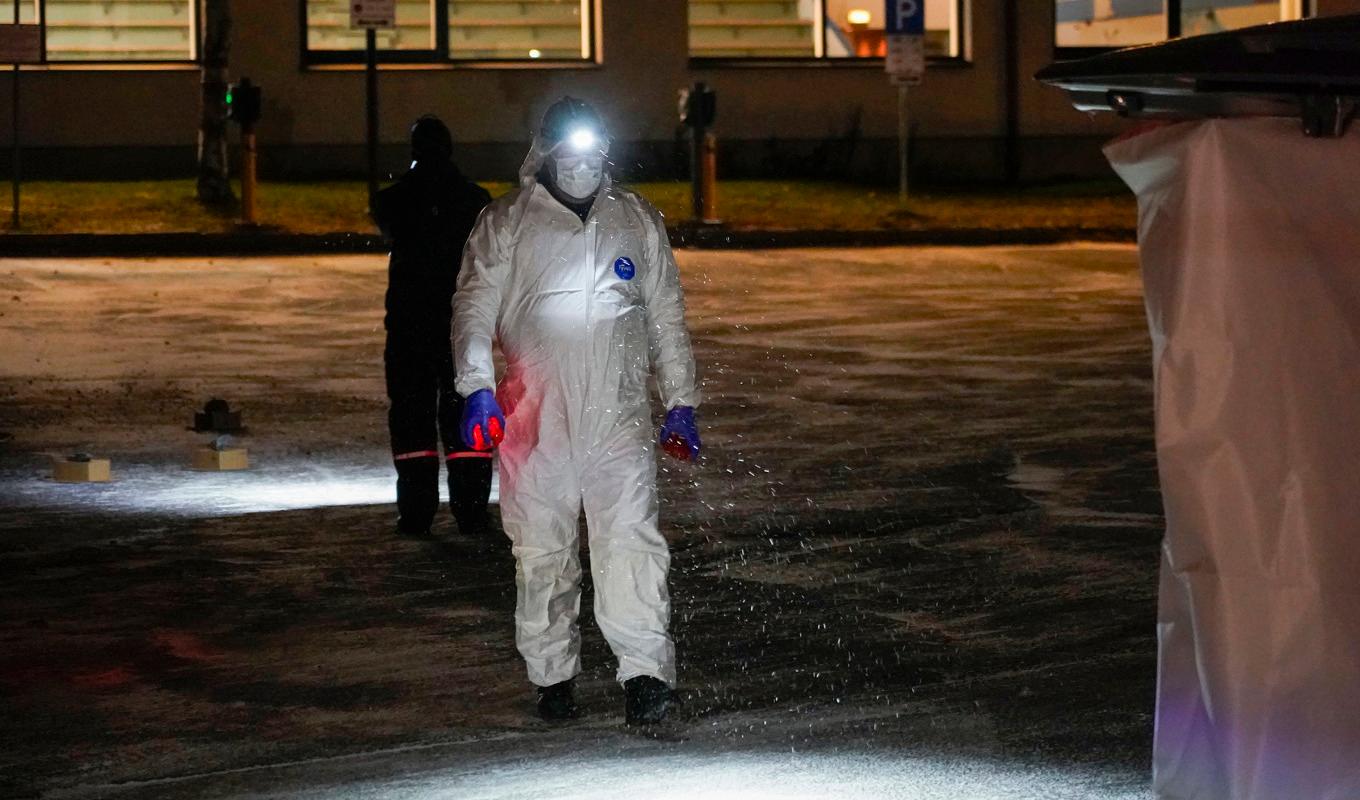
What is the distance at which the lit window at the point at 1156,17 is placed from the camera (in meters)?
31.8

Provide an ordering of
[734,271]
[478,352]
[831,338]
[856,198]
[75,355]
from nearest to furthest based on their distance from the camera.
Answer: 1. [478,352]
2. [75,355]
3. [831,338]
4. [734,271]
5. [856,198]

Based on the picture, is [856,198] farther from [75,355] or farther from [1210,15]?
[75,355]

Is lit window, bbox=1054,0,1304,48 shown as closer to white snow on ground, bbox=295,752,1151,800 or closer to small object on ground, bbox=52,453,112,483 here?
small object on ground, bbox=52,453,112,483

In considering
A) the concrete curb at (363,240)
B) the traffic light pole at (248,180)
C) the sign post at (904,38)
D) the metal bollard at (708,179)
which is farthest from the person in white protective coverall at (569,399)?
the sign post at (904,38)

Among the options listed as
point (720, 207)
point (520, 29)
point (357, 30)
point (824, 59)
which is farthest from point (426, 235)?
point (824, 59)

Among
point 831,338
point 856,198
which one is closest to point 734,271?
point 831,338

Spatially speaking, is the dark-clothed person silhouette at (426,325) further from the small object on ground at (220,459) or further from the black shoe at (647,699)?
the black shoe at (647,699)

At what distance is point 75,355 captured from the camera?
15.0 metres

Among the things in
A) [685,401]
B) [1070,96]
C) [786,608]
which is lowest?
[786,608]

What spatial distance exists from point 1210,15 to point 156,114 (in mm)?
14927

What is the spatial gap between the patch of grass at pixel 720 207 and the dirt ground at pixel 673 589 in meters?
7.41

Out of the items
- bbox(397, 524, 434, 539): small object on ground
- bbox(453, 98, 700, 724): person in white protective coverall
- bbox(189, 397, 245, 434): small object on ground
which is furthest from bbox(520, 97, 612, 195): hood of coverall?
bbox(189, 397, 245, 434): small object on ground

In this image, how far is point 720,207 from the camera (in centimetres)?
2584

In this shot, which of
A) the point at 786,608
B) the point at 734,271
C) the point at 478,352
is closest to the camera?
the point at 478,352
